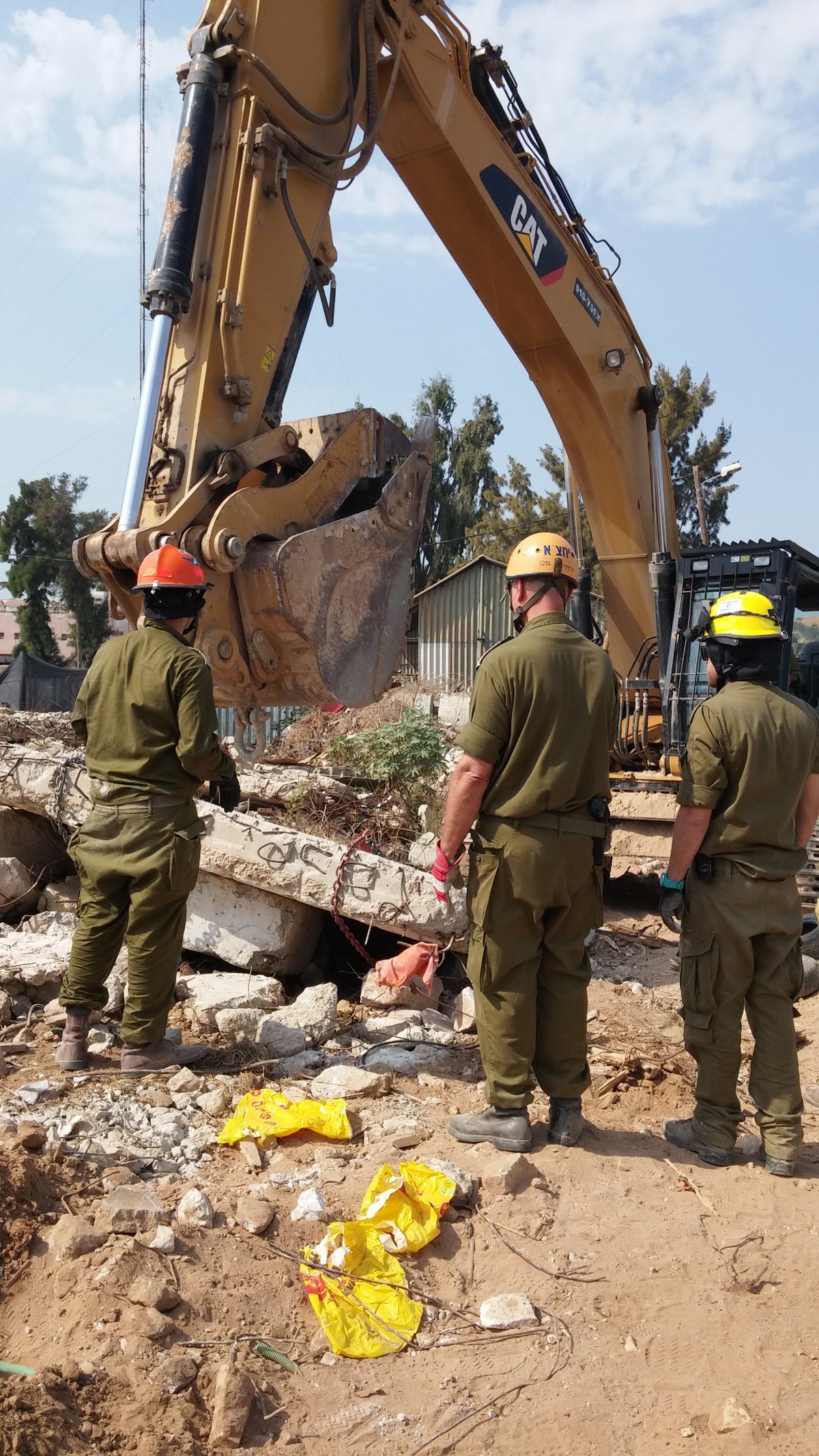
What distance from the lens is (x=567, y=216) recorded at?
678 centimetres

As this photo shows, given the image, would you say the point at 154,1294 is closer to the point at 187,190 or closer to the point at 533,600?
the point at 533,600

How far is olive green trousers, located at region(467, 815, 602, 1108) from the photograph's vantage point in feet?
11.3

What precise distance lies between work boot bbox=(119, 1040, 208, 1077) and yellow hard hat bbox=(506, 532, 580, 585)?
2.35 meters

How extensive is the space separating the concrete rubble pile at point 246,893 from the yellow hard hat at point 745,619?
7.41 ft

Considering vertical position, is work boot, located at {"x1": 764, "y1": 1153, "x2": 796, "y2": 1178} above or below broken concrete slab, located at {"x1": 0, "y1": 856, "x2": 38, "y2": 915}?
below

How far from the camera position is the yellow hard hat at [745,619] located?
3.67m

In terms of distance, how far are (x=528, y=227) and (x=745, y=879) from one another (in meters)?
4.38

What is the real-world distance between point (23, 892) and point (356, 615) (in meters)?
3.23

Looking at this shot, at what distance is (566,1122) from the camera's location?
11.8ft

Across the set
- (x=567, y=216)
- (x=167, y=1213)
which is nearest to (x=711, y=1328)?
(x=167, y=1213)

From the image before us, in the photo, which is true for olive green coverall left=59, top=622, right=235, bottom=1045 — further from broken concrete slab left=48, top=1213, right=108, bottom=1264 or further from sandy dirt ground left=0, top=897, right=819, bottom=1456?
broken concrete slab left=48, top=1213, right=108, bottom=1264

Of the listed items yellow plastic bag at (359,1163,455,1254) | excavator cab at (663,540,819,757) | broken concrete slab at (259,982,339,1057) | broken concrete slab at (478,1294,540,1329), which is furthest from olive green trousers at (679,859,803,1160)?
excavator cab at (663,540,819,757)

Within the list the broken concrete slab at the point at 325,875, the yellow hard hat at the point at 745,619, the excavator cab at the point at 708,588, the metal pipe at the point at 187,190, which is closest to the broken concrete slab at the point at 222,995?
the broken concrete slab at the point at 325,875

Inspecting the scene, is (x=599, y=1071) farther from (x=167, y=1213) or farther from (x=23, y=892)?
(x=23, y=892)
